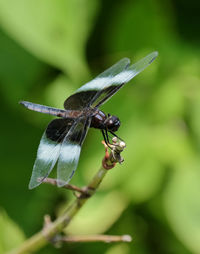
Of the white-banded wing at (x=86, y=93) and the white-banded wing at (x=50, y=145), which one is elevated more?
the white-banded wing at (x=86, y=93)

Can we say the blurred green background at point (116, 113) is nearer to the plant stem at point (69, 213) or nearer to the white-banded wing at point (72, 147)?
the plant stem at point (69, 213)

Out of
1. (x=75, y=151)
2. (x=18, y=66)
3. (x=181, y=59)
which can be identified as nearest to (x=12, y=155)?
(x=18, y=66)

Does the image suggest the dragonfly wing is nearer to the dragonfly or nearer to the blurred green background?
the dragonfly

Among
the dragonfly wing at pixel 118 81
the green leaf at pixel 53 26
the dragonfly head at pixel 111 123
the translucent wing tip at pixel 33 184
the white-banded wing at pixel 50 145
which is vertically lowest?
the translucent wing tip at pixel 33 184

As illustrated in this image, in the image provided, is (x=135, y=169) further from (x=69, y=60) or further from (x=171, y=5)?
(x=171, y=5)

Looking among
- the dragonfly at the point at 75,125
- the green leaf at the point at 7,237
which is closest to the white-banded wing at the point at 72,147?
the dragonfly at the point at 75,125

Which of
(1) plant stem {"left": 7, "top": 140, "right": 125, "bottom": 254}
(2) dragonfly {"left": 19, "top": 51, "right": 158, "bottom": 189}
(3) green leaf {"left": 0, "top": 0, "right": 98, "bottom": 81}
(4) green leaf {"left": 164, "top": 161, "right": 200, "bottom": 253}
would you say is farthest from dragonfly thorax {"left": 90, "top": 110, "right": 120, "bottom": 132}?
(4) green leaf {"left": 164, "top": 161, "right": 200, "bottom": 253}
